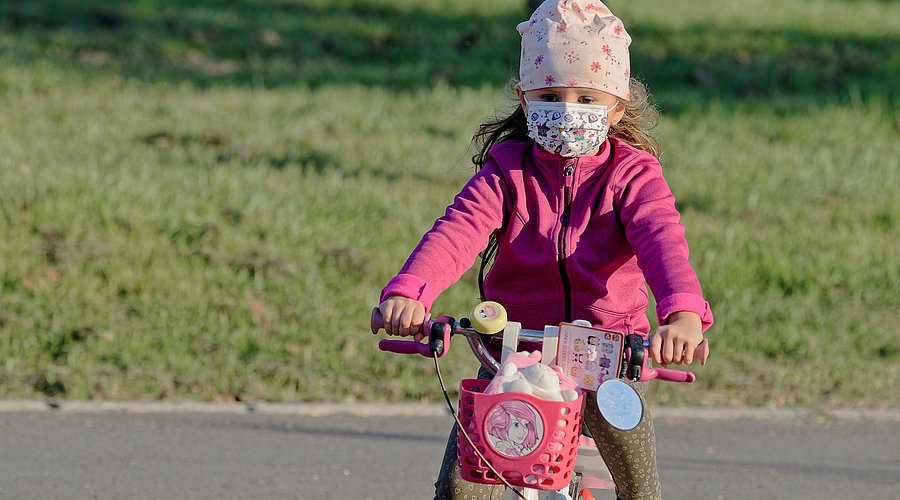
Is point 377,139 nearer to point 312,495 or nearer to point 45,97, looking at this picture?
point 45,97

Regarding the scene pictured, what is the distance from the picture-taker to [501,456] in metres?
2.52

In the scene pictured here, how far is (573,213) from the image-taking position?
3.19 metres

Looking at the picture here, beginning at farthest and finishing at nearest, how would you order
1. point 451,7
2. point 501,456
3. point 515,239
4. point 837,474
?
1. point 451,7
2. point 837,474
3. point 515,239
4. point 501,456

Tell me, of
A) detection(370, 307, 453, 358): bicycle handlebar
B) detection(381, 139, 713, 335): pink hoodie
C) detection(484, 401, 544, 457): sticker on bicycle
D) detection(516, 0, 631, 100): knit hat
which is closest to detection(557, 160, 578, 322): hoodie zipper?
detection(381, 139, 713, 335): pink hoodie

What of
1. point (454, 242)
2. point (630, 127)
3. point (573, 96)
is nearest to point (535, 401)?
point (454, 242)

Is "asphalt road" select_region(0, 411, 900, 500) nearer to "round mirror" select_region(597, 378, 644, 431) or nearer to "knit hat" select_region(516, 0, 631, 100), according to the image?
"knit hat" select_region(516, 0, 631, 100)

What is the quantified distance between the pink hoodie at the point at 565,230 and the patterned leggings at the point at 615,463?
238 millimetres

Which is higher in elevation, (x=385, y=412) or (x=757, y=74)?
(x=757, y=74)

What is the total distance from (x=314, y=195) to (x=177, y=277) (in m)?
1.63

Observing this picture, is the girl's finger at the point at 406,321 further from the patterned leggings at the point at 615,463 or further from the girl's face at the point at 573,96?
the girl's face at the point at 573,96

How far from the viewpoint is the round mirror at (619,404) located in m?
2.66

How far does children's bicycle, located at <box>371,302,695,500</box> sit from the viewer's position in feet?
8.20

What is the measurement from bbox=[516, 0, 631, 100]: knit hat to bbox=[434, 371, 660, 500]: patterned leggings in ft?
2.47

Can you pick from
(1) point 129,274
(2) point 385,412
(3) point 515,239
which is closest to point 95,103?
(1) point 129,274
